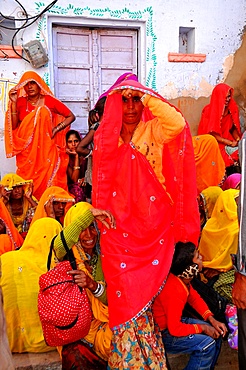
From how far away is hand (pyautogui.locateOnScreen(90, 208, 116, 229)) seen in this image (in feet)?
8.13

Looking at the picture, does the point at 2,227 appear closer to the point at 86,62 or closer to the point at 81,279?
the point at 81,279

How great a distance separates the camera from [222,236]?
3.31 metres

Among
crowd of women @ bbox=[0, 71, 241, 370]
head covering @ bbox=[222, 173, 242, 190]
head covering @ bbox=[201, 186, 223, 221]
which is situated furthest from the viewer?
head covering @ bbox=[222, 173, 242, 190]

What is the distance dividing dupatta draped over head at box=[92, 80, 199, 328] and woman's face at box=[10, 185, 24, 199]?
6.28 ft

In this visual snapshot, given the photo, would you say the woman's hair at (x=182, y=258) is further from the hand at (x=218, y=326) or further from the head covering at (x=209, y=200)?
the head covering at (x=209, y=200)

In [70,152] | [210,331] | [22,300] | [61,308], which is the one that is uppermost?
[70,152]

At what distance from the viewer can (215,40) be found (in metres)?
6.03

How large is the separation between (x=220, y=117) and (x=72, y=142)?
85.3 inches

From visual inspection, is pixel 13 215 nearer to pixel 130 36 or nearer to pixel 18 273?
pixel 18 273

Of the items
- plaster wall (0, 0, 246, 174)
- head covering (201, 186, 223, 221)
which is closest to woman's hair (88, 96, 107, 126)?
head covering (201, 186, 223, 221)

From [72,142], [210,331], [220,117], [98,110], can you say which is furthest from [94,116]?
[210,331]

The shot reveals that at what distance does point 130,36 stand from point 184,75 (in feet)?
3.16

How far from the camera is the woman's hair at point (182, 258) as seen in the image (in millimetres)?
2529

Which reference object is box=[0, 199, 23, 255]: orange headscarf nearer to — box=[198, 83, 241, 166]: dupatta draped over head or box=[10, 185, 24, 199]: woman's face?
box=[10, 185, 24, 199]: woman's face
